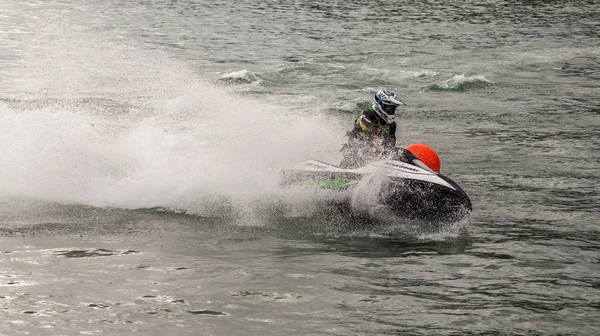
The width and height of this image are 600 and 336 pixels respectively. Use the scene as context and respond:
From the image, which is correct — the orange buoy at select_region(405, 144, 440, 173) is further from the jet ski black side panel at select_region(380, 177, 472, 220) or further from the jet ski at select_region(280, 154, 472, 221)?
the jet ski black side panel at select_region(380, 177, 472, 220)

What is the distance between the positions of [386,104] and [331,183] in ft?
5.52

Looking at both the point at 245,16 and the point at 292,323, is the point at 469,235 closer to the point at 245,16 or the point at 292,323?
the point at 292,323

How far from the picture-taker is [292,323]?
1009cm

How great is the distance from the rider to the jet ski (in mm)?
449

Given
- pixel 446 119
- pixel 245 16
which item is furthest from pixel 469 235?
pixel 245 16

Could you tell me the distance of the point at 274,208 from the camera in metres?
14.8

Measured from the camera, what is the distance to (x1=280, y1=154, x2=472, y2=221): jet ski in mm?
13656

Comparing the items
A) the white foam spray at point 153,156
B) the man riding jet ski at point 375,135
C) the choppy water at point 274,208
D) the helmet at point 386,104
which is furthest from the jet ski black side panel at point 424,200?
the white foam spray at point 153,156

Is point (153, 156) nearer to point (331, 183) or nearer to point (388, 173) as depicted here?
point (331, 183)

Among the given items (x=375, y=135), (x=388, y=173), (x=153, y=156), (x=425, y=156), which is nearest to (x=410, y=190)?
(x=388, y=173)

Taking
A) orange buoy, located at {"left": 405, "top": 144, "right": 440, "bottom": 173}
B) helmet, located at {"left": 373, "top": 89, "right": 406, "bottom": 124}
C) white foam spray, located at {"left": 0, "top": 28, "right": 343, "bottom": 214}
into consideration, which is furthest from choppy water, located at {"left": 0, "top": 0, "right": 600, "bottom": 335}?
helmet, located at {"left": 373, "top": 89, "right": 406, "bottom": 124}

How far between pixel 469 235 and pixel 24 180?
8010 mm

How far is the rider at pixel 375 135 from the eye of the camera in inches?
582

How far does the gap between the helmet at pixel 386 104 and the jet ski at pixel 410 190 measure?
3.52 feet
